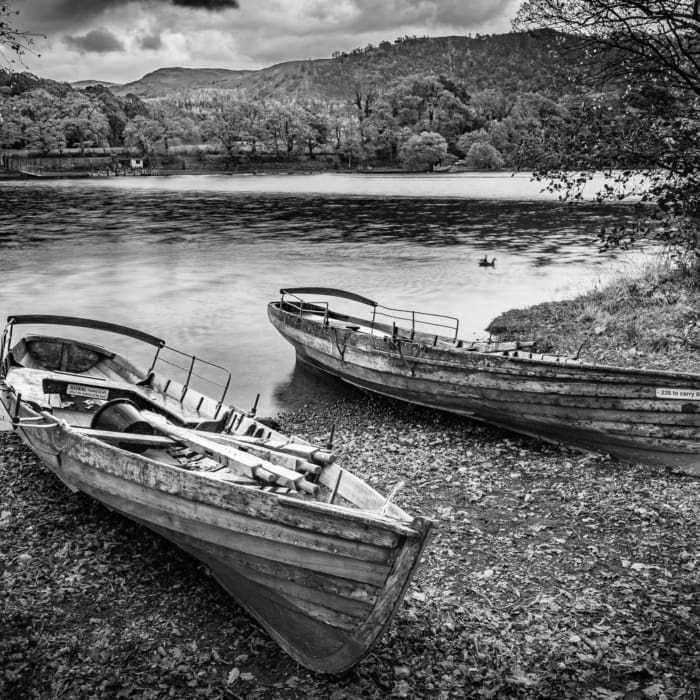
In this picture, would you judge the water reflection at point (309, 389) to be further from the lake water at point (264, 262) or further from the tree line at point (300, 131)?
the tree line at point (300, 131)

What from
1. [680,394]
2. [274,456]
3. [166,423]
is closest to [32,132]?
[166,423]

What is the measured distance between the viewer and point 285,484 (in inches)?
326

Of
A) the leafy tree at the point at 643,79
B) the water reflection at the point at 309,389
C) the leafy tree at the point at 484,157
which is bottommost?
the water reflection at the point at 309,389

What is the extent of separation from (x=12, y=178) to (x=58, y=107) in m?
53.1

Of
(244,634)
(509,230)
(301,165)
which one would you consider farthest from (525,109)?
(244,634)

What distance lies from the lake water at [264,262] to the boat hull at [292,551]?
9.38 m

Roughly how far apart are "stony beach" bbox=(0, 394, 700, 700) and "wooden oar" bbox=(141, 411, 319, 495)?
1.69 meters

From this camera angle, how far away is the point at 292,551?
7316 millimetres

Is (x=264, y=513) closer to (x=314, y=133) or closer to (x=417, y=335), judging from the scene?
(x=417, y=335)

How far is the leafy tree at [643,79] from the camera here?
49.0 feet

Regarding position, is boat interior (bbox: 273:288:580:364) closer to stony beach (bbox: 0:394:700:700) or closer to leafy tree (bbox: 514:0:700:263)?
stony beach (bbox: 0:394:700:700)

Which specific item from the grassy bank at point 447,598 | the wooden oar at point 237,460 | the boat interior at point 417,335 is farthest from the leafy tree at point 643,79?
the wooden oar at point 237,460

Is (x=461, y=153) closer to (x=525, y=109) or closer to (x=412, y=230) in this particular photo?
(x=525, y=109)

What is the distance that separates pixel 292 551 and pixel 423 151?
165 metres
